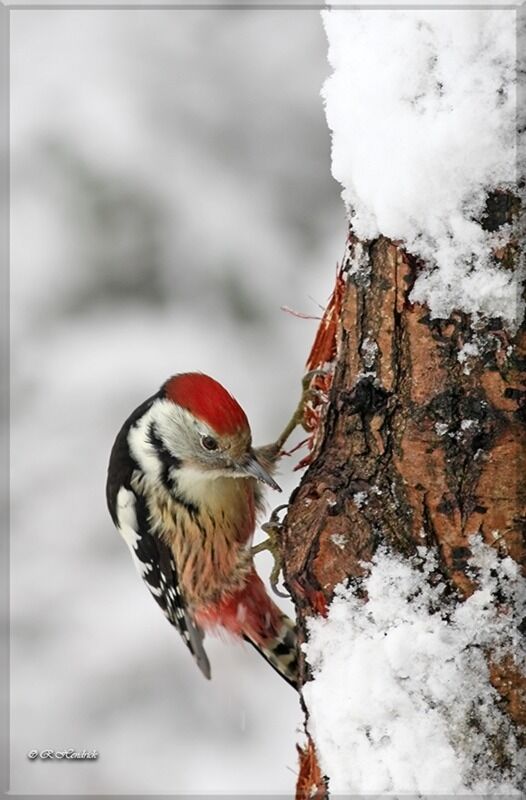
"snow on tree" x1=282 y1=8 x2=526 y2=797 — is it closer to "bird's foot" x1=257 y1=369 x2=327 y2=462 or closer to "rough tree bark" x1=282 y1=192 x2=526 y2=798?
"rough tree bark" x1=282 y1=192 x2=526 y2=798

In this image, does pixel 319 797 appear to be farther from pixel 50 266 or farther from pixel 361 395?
pixel 50 266

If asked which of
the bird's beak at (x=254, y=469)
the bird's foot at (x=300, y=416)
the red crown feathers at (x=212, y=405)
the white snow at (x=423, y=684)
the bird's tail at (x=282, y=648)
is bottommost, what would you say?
the white snow at (x=423, y=684)

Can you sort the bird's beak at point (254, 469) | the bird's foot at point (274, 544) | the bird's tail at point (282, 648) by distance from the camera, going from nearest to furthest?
the bird's foot at point (274, 544) < the bird's beak at point (254, 469) < the bird's tail at point (282, 648)

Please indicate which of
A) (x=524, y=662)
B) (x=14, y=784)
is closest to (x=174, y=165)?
(x=14, y=784)

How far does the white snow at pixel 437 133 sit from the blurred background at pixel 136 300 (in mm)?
2068

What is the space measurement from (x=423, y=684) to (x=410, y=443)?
341 millimetres

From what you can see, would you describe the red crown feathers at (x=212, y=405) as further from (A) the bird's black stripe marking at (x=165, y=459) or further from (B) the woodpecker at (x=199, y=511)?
(A) the bird's black stripe marking at (x=165, y=459)

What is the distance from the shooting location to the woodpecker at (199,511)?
2.41m

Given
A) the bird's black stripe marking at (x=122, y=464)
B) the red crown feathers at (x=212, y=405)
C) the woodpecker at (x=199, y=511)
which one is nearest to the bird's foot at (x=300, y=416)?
the woodpecker at (x=199, y=511)

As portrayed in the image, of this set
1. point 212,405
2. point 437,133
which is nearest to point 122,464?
point 212,405

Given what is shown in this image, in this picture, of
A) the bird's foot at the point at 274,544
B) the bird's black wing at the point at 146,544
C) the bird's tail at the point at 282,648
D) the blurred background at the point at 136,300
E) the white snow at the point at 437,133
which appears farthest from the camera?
the blurred background at the point at 136,300

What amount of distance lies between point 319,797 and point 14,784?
223 cm

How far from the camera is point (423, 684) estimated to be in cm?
143

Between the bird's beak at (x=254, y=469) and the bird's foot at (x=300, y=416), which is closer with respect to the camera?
the bird's foot at (x=300, y=416)
